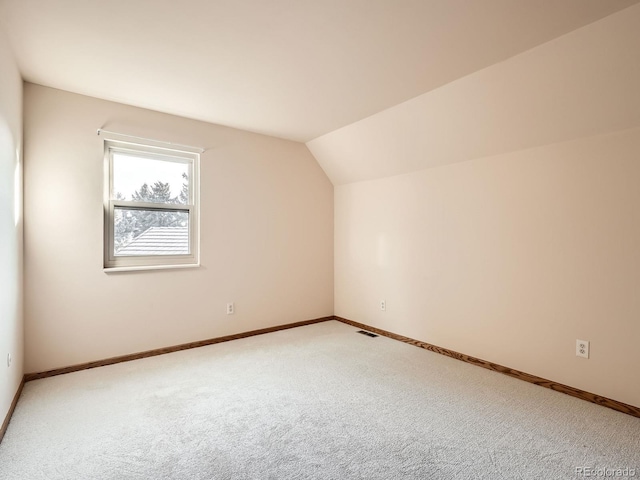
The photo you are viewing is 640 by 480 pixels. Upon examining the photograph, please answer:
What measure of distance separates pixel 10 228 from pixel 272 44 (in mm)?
1985

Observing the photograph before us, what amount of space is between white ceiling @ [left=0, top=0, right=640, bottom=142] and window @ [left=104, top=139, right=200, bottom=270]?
1.76 ft

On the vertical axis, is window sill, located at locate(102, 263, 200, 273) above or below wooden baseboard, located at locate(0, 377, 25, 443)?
above

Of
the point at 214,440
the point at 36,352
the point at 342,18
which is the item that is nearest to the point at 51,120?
the point at 36,352

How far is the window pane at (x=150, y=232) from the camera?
3.07 metres

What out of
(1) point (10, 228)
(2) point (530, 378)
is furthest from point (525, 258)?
(1) point (10, 228)

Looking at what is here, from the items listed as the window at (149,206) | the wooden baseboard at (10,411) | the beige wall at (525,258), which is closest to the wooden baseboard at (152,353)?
the wooden baseboard at (10,411)

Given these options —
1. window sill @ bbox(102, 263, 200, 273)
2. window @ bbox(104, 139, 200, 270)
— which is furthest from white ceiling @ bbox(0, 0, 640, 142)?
window sill @ bbox(102, 263, 200, 273)

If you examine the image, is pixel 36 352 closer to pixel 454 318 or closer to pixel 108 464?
pixel 108 464

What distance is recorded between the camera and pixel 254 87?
2.66 meters

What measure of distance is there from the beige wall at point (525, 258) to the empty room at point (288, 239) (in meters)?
0.02

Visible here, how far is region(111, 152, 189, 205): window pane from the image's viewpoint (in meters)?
3.07

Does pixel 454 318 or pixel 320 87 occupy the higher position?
pixel 320 87

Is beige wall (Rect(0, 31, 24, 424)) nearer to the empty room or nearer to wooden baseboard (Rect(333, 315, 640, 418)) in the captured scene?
the empty room

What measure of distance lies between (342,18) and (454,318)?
2616mm
